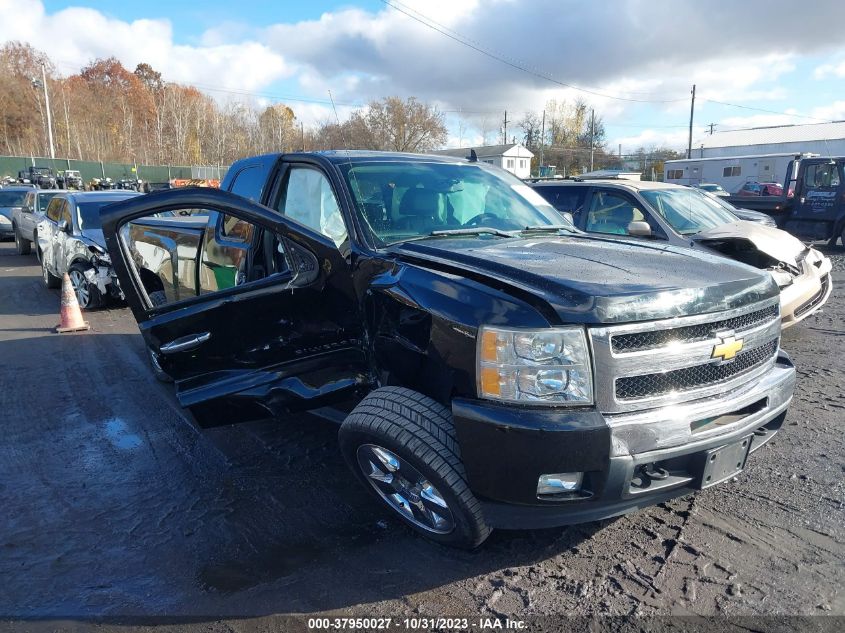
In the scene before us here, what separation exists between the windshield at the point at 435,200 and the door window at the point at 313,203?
0.18 meters

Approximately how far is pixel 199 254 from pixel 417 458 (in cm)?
310

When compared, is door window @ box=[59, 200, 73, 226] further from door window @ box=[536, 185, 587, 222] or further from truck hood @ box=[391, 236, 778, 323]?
truck hood @ box=[391, 236, 778, 323]

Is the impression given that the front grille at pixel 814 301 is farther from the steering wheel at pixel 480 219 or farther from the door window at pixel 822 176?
the door window at pixel 822 176

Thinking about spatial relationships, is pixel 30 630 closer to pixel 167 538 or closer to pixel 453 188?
pixel 167 538

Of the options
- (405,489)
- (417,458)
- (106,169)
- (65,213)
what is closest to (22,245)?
(65,213)

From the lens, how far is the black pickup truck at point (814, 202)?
46.8 feet

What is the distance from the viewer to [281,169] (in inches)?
168

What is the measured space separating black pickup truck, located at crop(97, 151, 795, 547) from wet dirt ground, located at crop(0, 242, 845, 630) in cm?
31

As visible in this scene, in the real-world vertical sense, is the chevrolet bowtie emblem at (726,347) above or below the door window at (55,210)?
below

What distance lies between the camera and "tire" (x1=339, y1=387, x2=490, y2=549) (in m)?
2.60

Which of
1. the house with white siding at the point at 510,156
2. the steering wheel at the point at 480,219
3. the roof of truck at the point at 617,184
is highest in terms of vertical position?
the house with white siding at the point at 510,156

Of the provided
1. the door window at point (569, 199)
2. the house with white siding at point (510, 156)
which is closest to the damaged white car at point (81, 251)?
the door window at point (569, 199)

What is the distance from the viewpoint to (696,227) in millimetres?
7188

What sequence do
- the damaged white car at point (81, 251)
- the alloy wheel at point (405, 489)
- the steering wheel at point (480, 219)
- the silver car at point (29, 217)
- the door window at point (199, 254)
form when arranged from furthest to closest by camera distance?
the silver car at point (29, 217), the damaged white car at point (81, 251), the door window at point (199, 254), the steering wheel at point (480, 219), the alloy wheel at point (405, 489)
